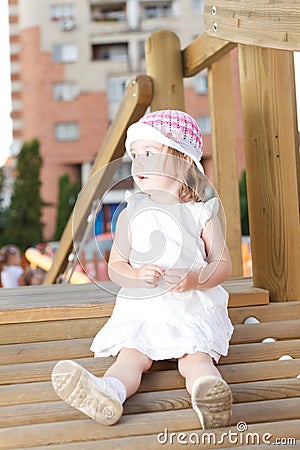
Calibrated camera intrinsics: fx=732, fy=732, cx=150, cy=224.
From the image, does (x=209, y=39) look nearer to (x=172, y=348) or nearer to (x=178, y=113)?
(x=178, y=113)

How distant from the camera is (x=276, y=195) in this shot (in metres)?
2.62

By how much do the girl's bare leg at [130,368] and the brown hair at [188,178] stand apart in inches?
20.5

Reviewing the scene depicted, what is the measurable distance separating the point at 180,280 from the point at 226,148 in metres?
1.81

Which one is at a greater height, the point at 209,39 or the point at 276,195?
the point at 209,39

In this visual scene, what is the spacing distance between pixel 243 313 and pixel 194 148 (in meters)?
0.62

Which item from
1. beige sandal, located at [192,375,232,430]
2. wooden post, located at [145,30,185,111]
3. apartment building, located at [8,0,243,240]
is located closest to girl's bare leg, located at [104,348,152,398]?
beige sandal, located at [192,375,232,430]

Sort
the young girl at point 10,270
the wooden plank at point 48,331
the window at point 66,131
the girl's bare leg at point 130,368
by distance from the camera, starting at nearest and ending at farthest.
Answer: the girl's bare leg at point 130,368 → the wooden plank at point 48,331 → the young girl at point 10,270 → the window at point 66,131

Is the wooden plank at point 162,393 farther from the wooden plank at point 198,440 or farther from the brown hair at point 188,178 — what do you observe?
the brown hair at point 188,178

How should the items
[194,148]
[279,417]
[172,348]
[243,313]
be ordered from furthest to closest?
[243,313] < [194,148] < [172,348] < [279,417]

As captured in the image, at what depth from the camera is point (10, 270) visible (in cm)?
730

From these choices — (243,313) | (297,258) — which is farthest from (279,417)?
(297,258)

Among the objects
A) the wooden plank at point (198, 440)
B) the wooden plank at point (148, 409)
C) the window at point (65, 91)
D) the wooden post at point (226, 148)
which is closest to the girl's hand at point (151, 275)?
the wooden plank at point (148, 409)

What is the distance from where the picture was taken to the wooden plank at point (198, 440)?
1725mm

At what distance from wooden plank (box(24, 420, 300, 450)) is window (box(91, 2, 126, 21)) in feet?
82.7
